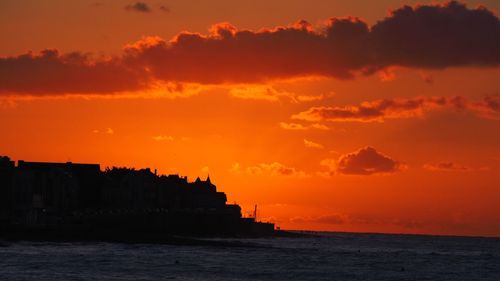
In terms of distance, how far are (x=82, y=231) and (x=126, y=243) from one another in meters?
9.86

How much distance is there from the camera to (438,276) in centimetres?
12369

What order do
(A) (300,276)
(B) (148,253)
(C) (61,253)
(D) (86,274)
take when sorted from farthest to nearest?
(B) (148,253)
(C) (61,253)
(A) (300,276)
(D) (86,274)

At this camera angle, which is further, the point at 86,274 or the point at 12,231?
the point at 12,231

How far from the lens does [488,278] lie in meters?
124

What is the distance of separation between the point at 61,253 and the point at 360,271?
135 ft

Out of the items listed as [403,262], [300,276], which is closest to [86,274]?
[300,276]

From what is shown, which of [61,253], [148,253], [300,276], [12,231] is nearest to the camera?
[300,276]

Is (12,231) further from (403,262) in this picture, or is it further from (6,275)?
(6,275)

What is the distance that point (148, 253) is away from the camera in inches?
5846

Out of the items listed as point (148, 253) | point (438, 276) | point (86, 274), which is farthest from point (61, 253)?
point (438, 276)

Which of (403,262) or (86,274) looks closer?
(86,274)

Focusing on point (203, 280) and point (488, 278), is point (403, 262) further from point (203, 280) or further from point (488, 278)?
point (203, 280)

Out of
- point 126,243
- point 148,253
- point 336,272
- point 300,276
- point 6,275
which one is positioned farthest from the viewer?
point 126,243

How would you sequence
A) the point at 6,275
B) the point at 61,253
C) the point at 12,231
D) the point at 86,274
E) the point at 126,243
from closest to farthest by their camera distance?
1. the point at 6,275
2. the point at 86,274
3. the point at 61,253
4. the point at 12,231
5. the point at 126,243
